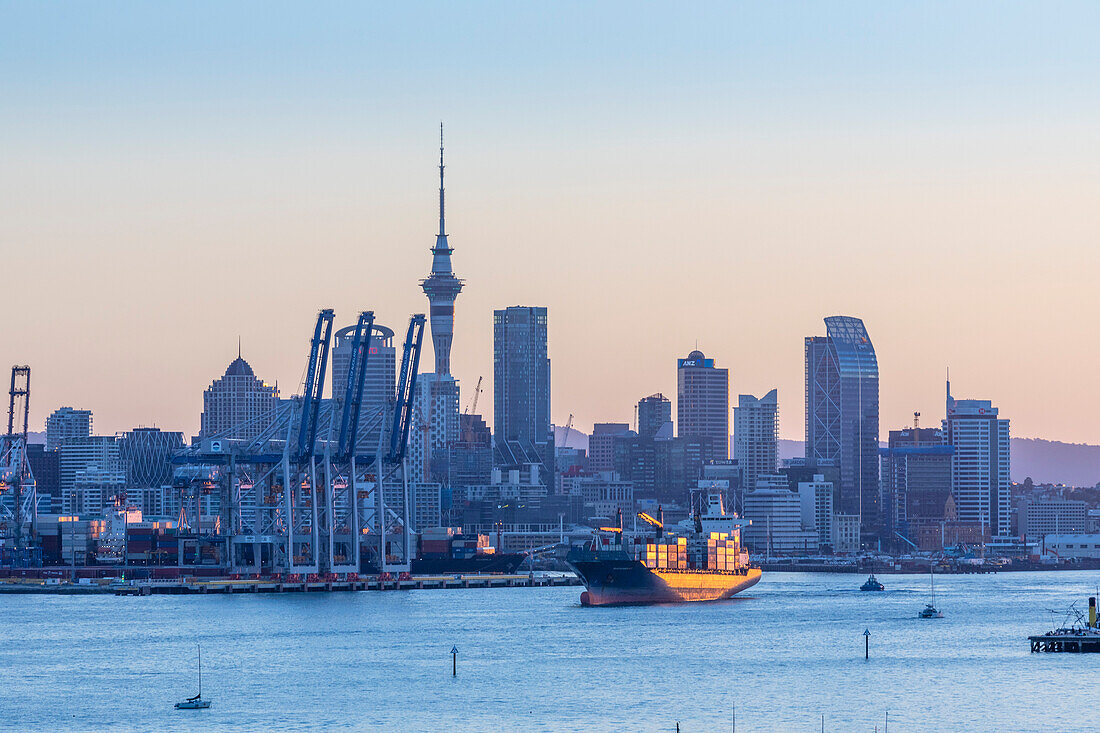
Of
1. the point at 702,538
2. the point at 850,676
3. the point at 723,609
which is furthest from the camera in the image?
the point at 702,538

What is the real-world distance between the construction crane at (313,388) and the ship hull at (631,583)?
3204 centimetres

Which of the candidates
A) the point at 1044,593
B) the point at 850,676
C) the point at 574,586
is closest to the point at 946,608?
the point at 1044,593

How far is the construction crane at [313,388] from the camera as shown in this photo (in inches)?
5979

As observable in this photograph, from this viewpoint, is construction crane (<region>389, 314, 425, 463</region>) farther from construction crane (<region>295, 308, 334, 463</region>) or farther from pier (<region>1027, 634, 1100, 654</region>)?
pier (<region>1027, 634, 1100, 654</region>)

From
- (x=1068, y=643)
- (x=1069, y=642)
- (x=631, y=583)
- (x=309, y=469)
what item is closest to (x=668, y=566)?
(x=631, y=583)

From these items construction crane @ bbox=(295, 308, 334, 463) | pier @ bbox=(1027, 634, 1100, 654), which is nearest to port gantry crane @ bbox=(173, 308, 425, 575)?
construction crane @ bbox=(295, 308, 334, 463)

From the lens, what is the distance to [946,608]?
13562 cm

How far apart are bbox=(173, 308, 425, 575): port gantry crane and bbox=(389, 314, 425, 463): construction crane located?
0.08 metres

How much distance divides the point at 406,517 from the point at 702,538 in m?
35.6

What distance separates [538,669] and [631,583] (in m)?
42.9

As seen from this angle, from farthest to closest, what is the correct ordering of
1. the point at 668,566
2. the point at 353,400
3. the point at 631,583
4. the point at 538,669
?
the point at 353,400
the point at 668,566
the point at 631,583
the point at 538,669

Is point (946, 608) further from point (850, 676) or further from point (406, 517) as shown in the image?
point (850, 676)

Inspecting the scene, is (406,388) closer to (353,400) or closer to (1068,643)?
(353,400)

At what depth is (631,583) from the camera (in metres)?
126
